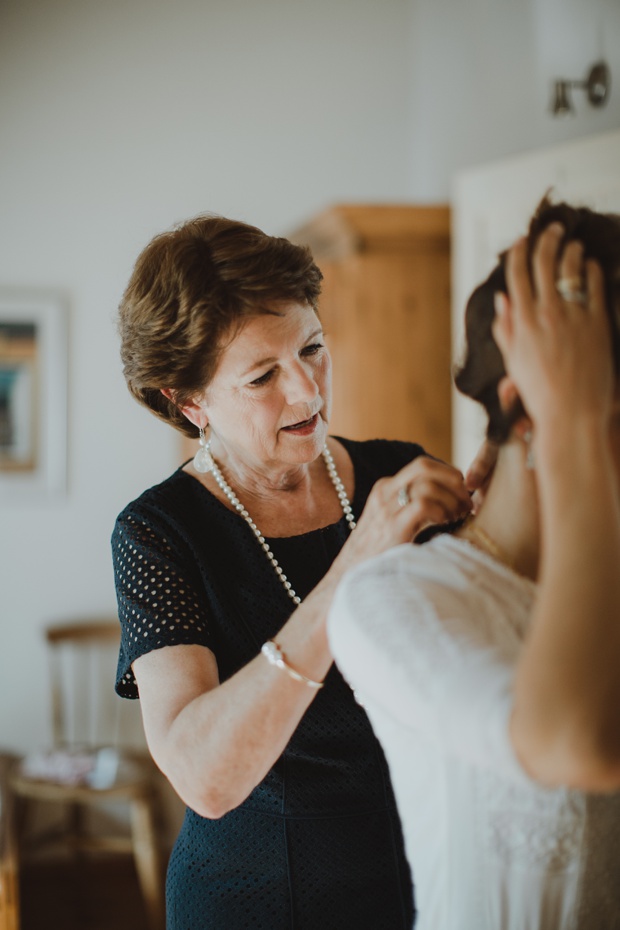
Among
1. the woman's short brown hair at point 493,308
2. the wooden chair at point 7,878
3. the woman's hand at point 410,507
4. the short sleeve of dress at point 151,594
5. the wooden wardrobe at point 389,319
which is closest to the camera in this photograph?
the woman's short brown hair at point 493,308

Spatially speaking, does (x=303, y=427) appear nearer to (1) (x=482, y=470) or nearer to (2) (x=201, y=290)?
(2) (x=201, y=290)

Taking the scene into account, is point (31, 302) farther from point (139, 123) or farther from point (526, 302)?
point (526, 302)

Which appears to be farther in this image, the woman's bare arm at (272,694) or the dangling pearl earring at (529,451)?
the woman's bare arm at (272,694)

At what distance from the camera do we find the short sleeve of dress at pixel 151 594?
1054 mm

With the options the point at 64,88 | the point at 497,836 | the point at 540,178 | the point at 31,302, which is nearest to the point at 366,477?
the point at 497,836

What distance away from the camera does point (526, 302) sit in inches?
26.3

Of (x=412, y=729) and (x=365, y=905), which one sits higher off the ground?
(x=412, y=729)

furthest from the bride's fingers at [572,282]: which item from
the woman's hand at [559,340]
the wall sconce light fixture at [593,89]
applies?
the wall sconce light fixture at [593,89]

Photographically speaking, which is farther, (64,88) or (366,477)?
(64,88)

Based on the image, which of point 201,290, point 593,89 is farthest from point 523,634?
point 593,89

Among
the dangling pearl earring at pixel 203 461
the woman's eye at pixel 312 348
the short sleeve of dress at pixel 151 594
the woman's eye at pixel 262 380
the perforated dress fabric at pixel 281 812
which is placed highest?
the woman's eye at pixel 312 348

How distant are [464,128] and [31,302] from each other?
2.02m

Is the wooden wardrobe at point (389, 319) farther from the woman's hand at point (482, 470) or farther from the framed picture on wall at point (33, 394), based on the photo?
the woman's hand at point (482, 470)

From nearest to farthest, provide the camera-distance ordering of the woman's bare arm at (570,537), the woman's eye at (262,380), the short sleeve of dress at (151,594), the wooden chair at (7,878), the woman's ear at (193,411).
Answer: the woman's bare arm at (570,537), the short sleeve of dress at (151,594), the woman's eye at (262,380), the woman's ear at (193,411), the wooden chair at (7,878)
